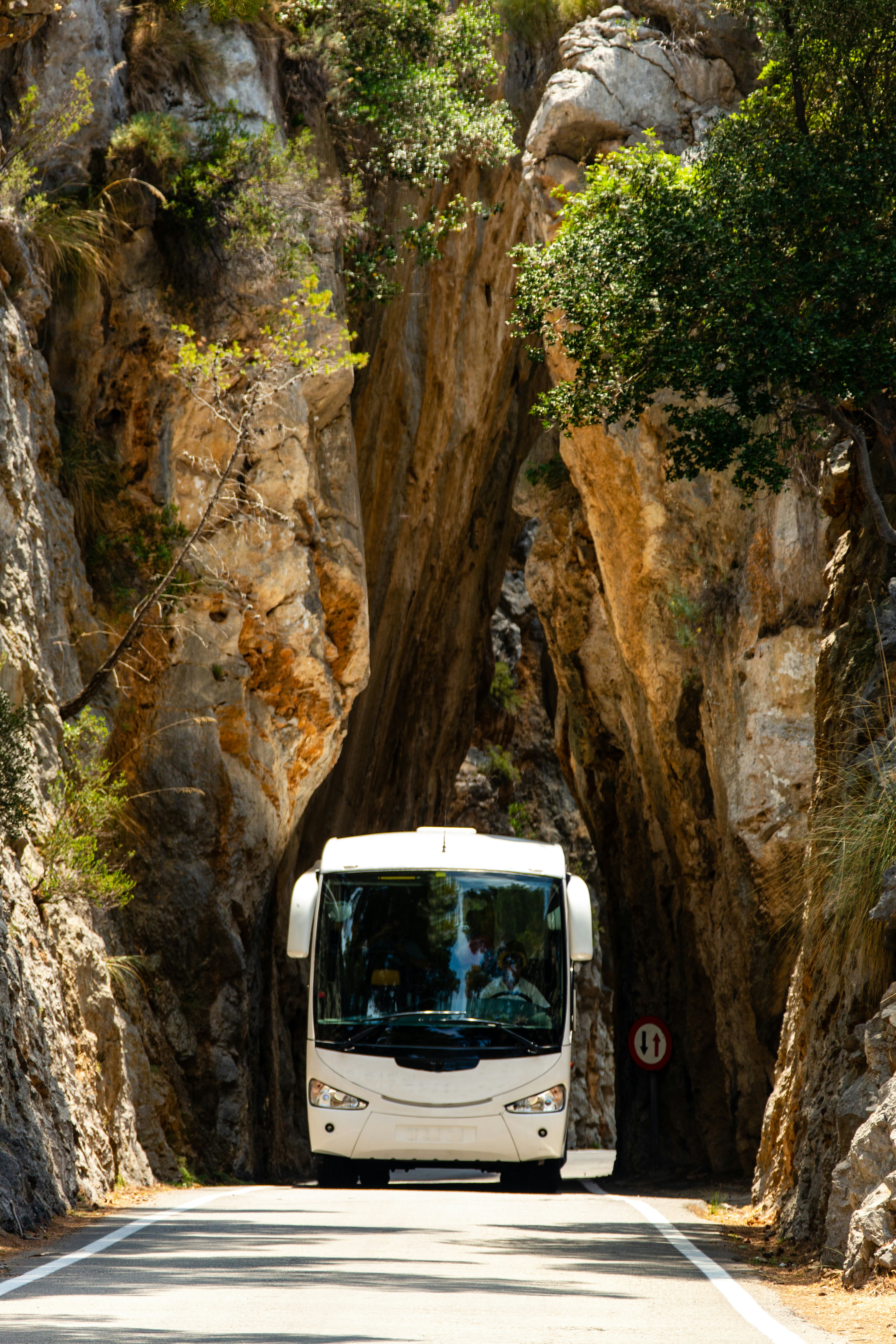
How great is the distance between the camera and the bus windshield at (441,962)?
13.2 m

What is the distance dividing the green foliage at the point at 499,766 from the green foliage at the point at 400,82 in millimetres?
22487

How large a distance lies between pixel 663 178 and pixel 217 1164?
12703mm

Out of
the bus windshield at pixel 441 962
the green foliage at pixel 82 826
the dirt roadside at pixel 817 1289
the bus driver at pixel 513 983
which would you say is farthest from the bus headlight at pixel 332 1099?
the dirt roadside at pixel 817 1289

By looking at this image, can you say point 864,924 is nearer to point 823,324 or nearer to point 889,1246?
point 889,1246

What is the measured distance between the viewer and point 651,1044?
22.8 m

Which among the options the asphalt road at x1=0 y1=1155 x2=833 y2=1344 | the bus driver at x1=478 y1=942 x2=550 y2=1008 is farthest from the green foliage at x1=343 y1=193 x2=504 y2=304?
the asphalt road at x1=0 y1=1155 x2=833 y2=1344

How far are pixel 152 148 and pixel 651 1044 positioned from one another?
1460cm

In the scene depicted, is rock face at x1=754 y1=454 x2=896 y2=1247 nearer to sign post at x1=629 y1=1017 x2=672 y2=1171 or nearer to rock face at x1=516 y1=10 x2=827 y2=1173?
rock face at x1=516 y1=10 x2=827 y2=1173

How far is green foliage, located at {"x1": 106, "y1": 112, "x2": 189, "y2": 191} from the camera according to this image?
19016 mm

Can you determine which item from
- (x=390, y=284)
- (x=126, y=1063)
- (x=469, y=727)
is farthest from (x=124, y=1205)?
(x=469, y=727)

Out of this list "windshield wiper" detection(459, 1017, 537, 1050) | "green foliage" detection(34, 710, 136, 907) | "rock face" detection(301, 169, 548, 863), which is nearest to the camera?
"windshield wiper" detection(459, 1017, 537, 1050)

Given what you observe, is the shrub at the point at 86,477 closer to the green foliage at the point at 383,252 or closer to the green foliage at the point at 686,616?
the green foliage at the point at 383,252

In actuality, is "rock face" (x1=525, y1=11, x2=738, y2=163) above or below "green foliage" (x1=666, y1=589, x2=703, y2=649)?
above

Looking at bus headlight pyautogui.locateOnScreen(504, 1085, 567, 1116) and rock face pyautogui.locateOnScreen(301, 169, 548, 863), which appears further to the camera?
rock face pyautogui.locateOnScreen(301, 169, 548, 863)
